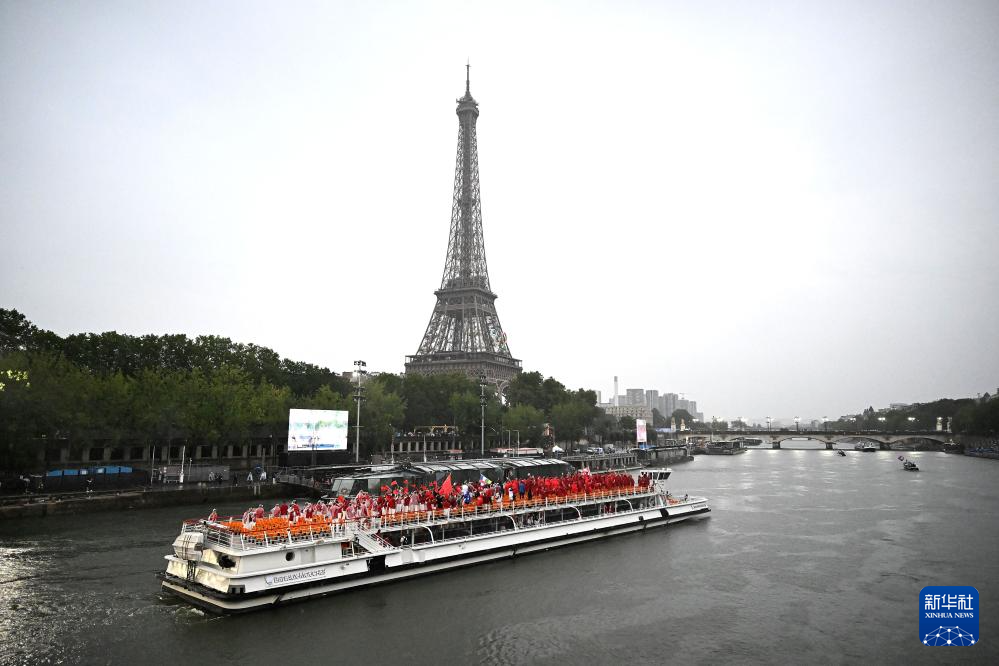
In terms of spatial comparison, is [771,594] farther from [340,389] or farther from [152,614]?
[340,389]

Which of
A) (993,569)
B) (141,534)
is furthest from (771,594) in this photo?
(141,534)

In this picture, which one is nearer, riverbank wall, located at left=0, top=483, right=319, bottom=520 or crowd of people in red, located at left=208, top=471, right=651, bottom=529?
crowd of people in red, located at left=208, top=471, right=651, bottom=529

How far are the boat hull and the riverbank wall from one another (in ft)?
77.2

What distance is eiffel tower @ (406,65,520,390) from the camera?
148375 mm

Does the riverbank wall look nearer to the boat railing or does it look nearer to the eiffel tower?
the boat railing

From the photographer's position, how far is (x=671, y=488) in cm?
8044

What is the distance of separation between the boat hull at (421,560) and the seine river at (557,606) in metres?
0.51

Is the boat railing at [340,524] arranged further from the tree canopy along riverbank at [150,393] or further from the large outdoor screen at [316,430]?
the large outdoor screen at [316,430]

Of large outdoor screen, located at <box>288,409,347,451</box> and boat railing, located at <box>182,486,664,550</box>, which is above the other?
large outdoor screen, located at <box>288,409,347,451</box>

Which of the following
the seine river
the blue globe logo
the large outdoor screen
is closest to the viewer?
the seine river

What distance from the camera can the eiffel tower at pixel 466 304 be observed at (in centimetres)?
14838

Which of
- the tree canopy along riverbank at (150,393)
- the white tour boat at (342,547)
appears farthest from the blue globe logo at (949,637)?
the tree canopy along riverbank at (150,393)

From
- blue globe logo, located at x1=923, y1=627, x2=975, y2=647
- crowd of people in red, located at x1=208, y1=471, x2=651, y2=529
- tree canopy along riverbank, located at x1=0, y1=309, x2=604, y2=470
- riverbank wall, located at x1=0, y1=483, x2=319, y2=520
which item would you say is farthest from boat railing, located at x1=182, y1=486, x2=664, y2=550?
tree canopy along riverbank, located at x1=0, y1=309, x2=604, y2=470

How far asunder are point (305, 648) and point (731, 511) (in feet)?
147
